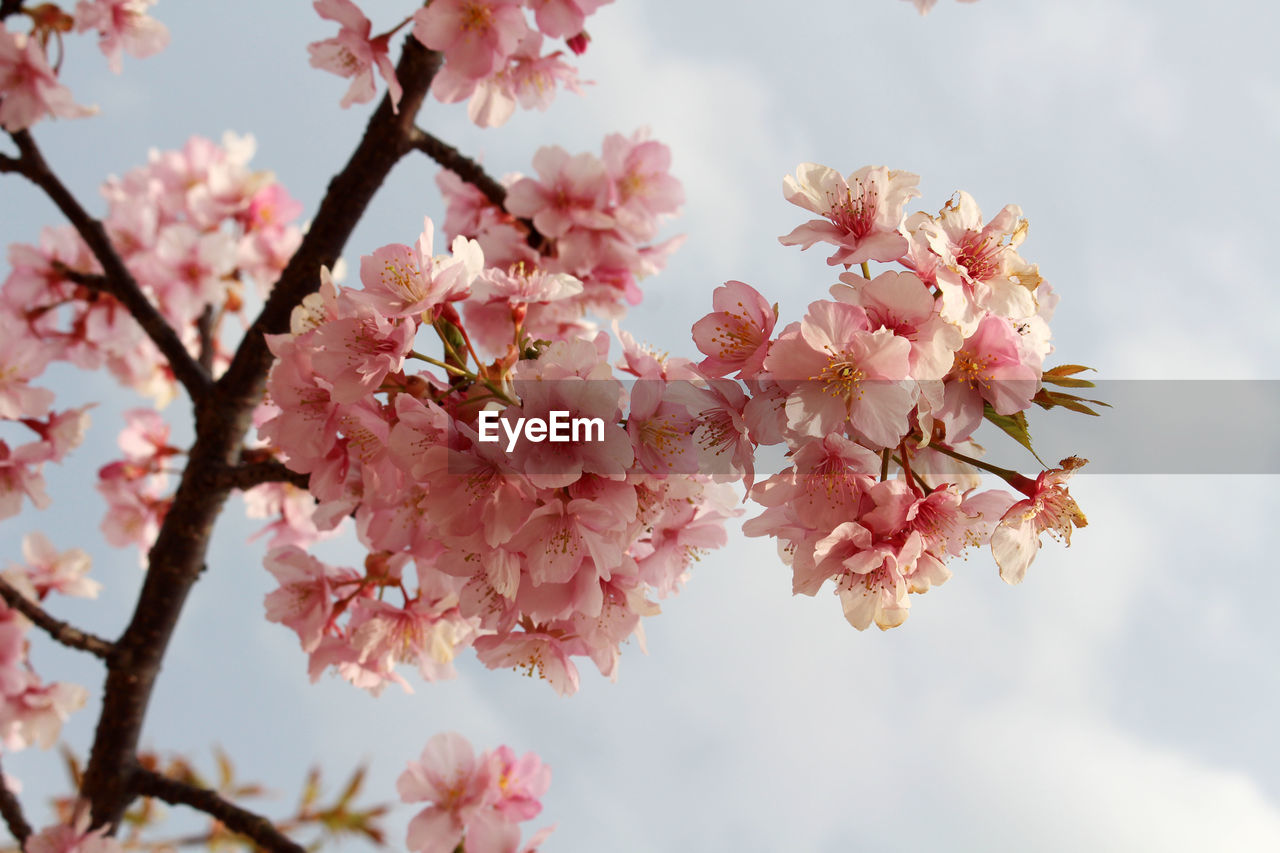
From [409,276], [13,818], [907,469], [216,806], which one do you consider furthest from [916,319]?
[13,818]

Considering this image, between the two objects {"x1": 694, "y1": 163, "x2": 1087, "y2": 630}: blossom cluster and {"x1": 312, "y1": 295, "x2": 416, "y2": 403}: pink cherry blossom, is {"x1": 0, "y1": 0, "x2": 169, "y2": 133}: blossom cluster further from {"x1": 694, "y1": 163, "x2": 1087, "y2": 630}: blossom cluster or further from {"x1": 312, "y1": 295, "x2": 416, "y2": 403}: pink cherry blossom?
{"x1": 694, "y1": 163, "x2": 1087, "y2": 630}: blossom cluster

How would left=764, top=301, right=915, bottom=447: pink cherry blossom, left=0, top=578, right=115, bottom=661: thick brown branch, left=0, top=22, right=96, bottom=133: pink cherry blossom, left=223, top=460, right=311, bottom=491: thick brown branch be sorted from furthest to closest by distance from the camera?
left=0, top=22, right=96, bottom=133: pink cherry blossom → left=0, top=578, right=115, bottom=661: thick brown branch → left=223, top=460, right=311, bottom=491: thick brown branch → left=764, top=301, right=915, bottom=447: pink cherry blossom

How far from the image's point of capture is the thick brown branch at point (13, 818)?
2500 millimetres

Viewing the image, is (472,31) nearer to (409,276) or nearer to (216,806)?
(409,276)

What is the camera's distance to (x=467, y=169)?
266 cm

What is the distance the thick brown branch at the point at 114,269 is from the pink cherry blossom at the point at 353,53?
105 centimetres

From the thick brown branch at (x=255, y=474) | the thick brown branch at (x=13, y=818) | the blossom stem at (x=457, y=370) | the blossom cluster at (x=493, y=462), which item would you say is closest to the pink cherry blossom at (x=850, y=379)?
the blossom cluster at (x=493, y=462)

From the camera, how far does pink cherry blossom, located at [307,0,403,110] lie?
2.11m

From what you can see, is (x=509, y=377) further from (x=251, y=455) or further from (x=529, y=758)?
(x=251, y=455)

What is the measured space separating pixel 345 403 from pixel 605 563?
0.46 metres

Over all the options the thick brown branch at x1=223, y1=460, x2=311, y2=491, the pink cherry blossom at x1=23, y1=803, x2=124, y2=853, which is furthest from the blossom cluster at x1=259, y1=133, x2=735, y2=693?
the pink cherry blossom at x1=23, y1=803, x2=124, y2=853

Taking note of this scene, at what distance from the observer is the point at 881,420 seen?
107 centimetres

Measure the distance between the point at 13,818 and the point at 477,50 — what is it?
8.28ft

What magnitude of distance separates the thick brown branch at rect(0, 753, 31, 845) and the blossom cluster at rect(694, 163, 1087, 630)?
8.34 ft
